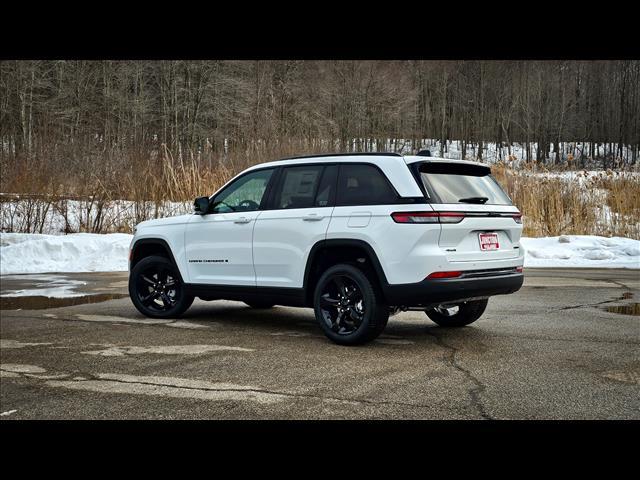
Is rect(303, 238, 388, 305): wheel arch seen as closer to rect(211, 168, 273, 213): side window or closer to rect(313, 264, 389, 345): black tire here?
rect(313, 264, 389, 345): black tire

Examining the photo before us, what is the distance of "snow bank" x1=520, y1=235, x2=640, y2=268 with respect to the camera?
605 inches

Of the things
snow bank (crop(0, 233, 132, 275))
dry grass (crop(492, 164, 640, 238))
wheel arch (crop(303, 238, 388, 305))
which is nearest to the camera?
wheel arch (crop(303, 238, 388, 305))

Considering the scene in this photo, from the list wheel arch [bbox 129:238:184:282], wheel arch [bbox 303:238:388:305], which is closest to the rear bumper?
wheel arch [bbox 303:238:388:305]

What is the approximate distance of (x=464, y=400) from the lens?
494cm

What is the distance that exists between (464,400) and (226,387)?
6.03ft

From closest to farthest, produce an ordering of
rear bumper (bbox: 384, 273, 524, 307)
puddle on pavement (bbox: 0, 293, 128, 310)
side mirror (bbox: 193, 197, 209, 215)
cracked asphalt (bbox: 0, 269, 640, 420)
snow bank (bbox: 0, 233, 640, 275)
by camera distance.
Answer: cracked asphalt (bbox: 0, 269, 640, 420), rear bumper (bbox: 384, 273, 524, 307), side mirror (bbox: 193, 197, 209, 215), puddle on pavement (bbox: 0, 293, 128, 310), snow bank (bbox: 0, 233, 640, 275)

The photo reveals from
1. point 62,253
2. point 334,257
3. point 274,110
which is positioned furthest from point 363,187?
point 274,110

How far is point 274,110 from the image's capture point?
128 ft

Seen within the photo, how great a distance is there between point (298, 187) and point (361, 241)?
1.26 meters

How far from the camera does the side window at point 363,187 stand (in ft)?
22.2

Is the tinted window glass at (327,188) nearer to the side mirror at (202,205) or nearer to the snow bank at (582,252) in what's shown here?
the side mirror at (202,205)

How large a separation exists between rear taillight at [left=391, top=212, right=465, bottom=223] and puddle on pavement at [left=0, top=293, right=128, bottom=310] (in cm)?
579

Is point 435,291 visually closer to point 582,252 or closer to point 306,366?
point 306,366

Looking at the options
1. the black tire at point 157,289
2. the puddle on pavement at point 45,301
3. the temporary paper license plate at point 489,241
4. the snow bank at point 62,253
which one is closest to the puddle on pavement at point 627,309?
the temporary paper license plate at point 489,241
